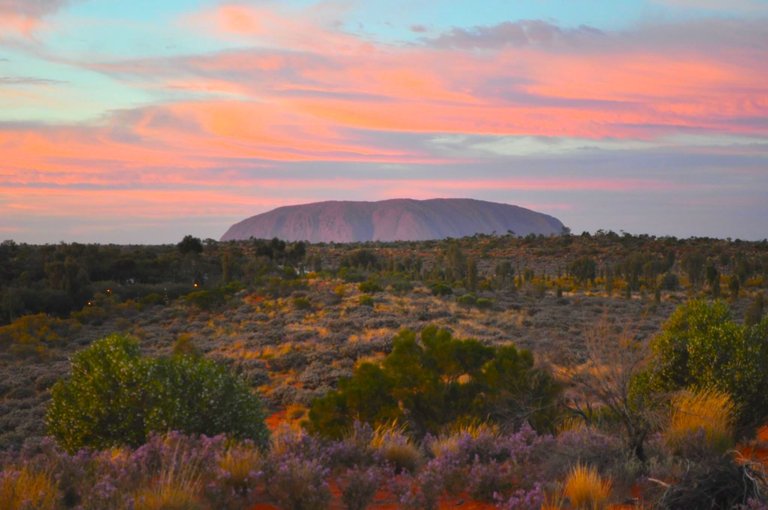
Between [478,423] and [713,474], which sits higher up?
[713,474]

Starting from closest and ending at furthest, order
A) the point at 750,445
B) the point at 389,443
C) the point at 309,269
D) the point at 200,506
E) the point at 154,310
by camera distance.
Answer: the point at 200,506 → the point at 389,443 → the point at 750,445 → the point at 154,310 → the point at 309,269

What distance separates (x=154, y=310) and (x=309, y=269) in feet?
80.9

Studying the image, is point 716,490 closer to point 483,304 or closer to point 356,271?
point 483,304

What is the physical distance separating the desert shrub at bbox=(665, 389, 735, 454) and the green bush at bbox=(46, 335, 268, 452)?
525cm

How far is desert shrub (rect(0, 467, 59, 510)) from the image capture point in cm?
521

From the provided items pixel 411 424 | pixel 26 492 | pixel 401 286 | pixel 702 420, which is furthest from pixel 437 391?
pixel 401 286

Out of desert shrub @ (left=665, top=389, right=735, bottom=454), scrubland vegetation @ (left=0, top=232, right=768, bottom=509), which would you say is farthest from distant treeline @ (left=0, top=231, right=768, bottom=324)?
desert shrub @ (left=665, top=389, right=735, bottom=454)

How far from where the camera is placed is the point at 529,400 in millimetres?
11086

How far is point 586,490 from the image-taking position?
6.14 metres

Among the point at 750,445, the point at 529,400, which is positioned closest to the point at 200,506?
the point at 529,400

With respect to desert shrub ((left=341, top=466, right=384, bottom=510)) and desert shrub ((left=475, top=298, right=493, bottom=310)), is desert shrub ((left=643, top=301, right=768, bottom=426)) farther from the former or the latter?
desert shrub ((left=475, top=298, right=493, bottom=310))

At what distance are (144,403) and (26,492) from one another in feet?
10.4

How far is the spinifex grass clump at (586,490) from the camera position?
605cm

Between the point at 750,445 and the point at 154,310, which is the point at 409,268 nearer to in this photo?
the point at 154,310
